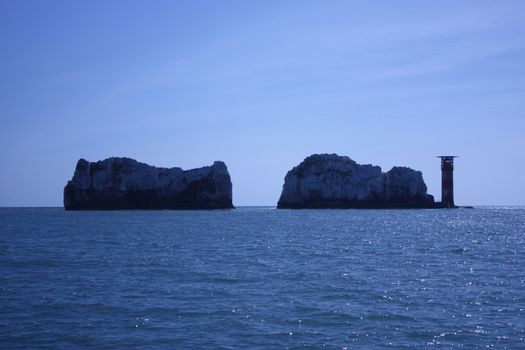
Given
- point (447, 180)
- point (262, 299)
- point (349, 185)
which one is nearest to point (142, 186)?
point (349, 185)

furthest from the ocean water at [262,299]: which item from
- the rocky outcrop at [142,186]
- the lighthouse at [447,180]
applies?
the lighthouse at [447,180]

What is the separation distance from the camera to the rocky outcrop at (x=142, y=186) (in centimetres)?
13750

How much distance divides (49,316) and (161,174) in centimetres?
11951

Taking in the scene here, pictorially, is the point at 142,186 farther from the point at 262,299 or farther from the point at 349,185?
the point at 262,299

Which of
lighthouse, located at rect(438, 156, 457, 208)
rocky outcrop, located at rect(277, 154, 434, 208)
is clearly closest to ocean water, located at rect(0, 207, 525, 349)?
rocky outcrop, located at rect(277, 154, 434, 208)

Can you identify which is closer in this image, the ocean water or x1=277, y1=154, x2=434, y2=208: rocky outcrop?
the ocean water

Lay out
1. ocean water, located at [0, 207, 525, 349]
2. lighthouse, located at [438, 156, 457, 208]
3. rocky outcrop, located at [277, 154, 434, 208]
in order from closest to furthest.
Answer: ocean water, located at [0, 207, 525, 349]
lighthouse, located at [438, 156, 457, 208]
rocky outcrop, located at [277, 154, 434, 208]

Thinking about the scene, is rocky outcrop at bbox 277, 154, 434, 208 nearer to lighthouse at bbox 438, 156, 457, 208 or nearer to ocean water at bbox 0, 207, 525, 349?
lighthouse at bbox 438, 156, 457, 208

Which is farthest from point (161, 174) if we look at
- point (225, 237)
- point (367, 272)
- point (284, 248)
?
point (367, 272)

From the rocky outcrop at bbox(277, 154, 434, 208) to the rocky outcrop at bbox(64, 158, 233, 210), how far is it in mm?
17552

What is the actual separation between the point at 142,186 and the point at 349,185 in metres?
46.5

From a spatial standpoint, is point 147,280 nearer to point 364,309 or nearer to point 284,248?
point 364,309

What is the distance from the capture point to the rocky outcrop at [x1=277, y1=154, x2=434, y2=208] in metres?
146

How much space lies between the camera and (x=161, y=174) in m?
139
